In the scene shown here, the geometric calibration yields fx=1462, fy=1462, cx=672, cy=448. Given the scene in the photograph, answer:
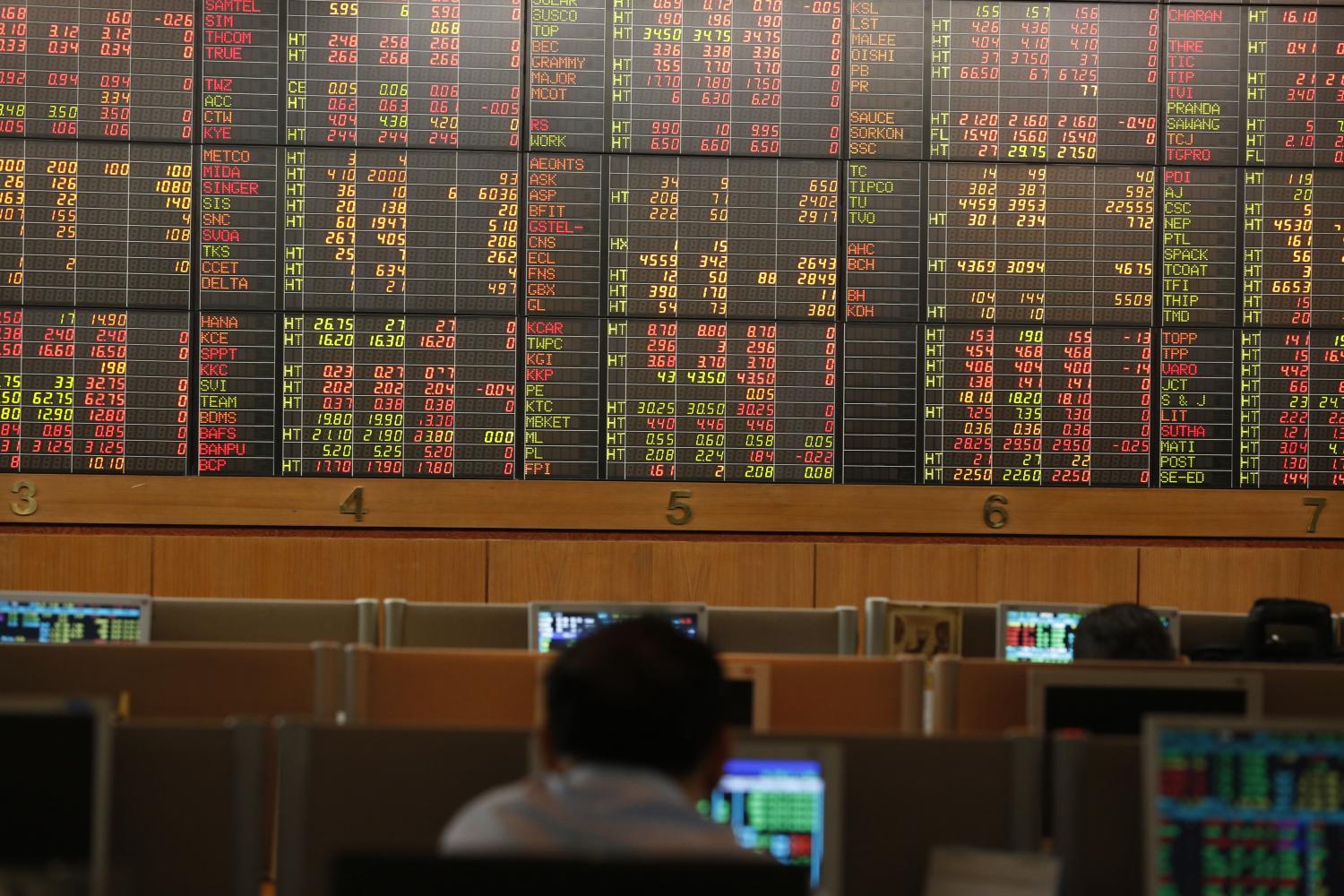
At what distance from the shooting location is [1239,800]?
192 centimetres

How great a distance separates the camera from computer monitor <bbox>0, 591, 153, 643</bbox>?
3.80 metres

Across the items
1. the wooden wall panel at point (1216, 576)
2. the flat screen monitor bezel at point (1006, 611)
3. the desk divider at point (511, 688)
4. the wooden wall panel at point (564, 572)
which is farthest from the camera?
the wooden wall panel at point (1216, 576)

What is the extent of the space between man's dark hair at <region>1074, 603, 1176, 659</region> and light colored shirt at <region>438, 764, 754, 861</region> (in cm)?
184

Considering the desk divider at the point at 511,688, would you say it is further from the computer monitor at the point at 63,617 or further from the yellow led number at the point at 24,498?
the yellow led number at the point at 24,498

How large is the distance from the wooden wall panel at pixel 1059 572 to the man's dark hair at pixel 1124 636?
2.20 metres

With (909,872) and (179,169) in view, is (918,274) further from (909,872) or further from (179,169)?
(909,872)

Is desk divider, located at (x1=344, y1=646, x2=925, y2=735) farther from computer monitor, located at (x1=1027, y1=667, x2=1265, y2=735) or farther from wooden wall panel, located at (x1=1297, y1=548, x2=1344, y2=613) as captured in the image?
wooden wall panel, located at (x1=1297, y1=548, x2=1344, y2=613)

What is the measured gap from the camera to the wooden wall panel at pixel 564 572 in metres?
5.33

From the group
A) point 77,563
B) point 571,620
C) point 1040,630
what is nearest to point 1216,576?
point 1040,630

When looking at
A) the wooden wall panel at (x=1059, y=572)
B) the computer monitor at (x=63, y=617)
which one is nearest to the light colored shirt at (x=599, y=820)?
the computer monitor at (x=63, y=617)

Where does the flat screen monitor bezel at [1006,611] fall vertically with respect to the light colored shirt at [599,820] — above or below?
below

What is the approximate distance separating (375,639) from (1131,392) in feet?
9.97

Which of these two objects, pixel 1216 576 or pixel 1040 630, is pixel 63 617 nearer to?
pixel 1040 630

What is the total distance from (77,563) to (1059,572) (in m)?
3.58
